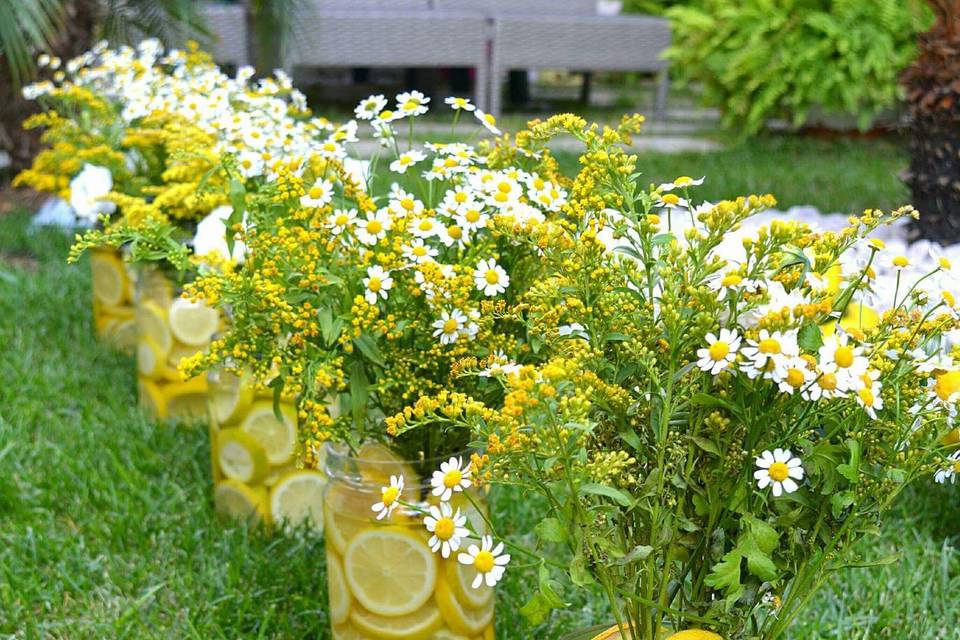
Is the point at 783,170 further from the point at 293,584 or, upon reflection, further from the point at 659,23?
the point at 293,584

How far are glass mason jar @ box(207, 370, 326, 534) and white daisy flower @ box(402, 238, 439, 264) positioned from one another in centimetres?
67

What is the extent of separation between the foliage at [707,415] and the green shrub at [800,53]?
5363 millimetres

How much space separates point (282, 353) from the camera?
114 centimetres

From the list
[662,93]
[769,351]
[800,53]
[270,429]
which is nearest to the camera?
[769,351]

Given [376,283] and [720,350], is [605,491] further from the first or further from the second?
[376,283]

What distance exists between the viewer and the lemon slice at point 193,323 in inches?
83.4

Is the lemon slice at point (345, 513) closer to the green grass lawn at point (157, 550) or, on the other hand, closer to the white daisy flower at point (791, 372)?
the green grass lawn at point (157, 550)

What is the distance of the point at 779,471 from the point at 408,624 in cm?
58

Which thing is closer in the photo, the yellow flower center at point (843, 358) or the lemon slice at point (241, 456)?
the yellow flower center at point (843, 358)

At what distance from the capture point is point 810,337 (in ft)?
2.77

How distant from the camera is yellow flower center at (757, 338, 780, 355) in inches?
31.4

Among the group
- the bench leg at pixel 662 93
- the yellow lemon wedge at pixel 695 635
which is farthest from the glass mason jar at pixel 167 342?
the bench leg at pixel 662 93

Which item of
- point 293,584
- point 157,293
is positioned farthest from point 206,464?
point 293,584

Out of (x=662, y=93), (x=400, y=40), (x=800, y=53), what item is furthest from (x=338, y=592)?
(x=662, y=93)
